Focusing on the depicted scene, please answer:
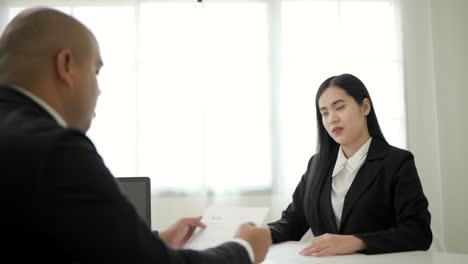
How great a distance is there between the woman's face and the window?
3.78 feet

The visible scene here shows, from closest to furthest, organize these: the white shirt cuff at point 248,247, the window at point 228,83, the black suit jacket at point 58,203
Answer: the black suit jacket at point 58,203
the white shirt cuff at point 248,247
the window at point 228,83

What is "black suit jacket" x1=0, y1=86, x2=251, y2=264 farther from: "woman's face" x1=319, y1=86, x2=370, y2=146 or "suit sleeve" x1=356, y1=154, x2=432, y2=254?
"woman's face" x1=319, y1=86, x2=370, y2=146

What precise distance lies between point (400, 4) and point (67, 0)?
2680mm

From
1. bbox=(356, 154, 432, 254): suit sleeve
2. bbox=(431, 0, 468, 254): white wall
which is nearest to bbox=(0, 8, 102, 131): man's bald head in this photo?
bbox=(356, 154, 432, 254): suit sleeve

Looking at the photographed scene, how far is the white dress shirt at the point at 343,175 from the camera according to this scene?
1.69 metres

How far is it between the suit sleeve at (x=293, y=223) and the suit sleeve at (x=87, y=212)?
3.50 ft

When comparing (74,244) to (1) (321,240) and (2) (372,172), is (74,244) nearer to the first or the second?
(1) (321,240)

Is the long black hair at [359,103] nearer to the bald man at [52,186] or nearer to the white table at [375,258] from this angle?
the white table at [375,258]

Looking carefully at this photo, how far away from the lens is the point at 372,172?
1633 mm

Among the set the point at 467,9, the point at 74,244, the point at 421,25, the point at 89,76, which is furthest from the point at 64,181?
the point at 467,9

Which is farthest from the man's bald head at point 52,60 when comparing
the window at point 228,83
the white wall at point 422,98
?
the white wall at point 422,98

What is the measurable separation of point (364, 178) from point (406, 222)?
0.25m

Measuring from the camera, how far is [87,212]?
55 centimetres

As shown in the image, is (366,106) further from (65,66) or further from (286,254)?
(65,66)
